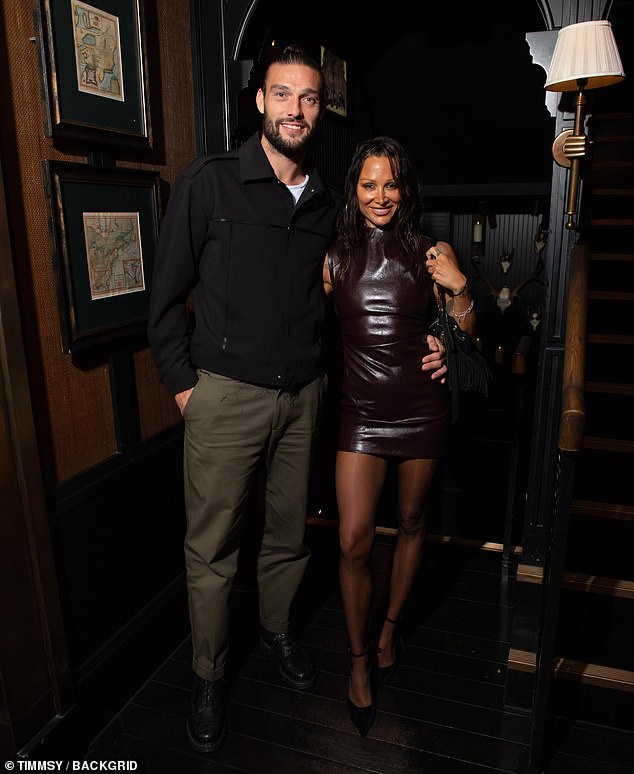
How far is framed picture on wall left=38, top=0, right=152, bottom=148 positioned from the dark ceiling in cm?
345

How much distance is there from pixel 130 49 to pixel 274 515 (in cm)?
164

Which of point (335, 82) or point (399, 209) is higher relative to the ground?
point (335, 82)

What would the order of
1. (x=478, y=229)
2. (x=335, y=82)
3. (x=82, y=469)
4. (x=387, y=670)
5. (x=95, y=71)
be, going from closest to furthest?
1. (x=95, y=71)
2. (x=82, y=469)
3. (x=387, y=670)
4. (x=335, y=82)
5. (x=478, y=229)

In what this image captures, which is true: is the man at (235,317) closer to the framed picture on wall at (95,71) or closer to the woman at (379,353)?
the woman at (379,353)

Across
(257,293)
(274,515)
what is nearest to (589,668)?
(274,515)

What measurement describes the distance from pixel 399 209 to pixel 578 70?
2.37 ft

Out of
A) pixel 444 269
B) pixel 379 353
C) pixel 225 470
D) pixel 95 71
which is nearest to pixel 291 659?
pixel 225 470

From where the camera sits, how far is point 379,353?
222 centimetres

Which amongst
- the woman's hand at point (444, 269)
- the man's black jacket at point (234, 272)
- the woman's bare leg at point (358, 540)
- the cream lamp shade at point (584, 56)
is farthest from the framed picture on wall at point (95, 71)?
the cream lamp shade at point (584, 56)

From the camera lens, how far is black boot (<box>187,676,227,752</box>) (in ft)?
7.21

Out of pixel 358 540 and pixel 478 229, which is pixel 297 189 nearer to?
pixel 358 540

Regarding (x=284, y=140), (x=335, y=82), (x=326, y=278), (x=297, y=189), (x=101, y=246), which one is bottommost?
(x=326, y=278)

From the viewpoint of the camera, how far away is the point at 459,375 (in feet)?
7.48

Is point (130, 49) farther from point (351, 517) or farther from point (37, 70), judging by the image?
point (351, 517)
